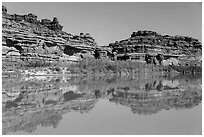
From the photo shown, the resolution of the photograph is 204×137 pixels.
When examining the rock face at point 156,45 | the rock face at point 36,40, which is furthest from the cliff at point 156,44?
the rock face at point 36,40

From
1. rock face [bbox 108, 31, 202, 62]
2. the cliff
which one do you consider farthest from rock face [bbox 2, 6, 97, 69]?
the cliff

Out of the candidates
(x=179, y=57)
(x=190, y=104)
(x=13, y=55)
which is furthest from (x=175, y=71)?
(x=190, y=104)

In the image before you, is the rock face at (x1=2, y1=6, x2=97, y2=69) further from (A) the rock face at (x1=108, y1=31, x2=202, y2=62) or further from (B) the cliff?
(B) the cliff

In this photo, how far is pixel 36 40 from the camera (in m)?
44.2

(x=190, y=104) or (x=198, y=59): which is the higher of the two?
(x=198, y=59)

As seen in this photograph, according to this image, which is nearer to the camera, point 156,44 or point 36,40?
point 36,40

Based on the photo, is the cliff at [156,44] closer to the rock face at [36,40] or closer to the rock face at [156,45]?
the rock face at [156,45]

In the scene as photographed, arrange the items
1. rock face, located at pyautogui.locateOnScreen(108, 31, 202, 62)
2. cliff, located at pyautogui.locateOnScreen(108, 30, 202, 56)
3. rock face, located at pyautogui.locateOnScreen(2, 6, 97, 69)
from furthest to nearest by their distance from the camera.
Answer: cliff, located at pyautogui.locateOnScreen(108, 30, 202, 56) < rock face, located at pyautogui.locateOnScreen(108, 31, 202, 62) < rock face, located at pyautogui.locateOnScreen(2, 6, 97, 69)

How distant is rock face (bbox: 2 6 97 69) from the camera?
41.7 m

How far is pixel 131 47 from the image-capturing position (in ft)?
225

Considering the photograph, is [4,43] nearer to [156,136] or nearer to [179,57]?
[156,136]

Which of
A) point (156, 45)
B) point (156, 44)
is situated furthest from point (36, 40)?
point (156, 44)

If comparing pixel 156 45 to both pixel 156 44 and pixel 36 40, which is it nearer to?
pixel 156 44

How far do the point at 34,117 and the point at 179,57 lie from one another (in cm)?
6990
